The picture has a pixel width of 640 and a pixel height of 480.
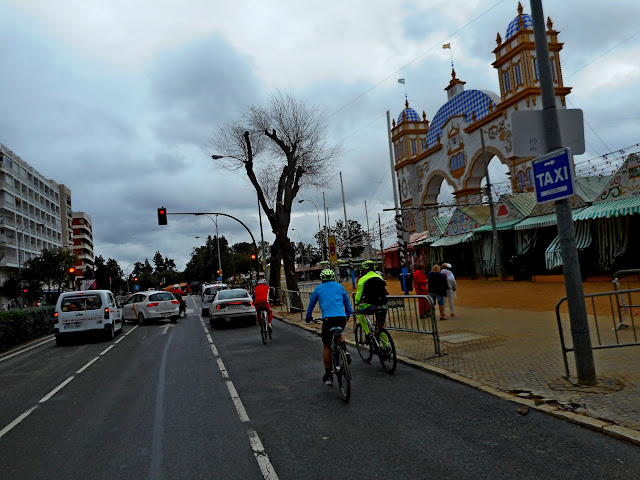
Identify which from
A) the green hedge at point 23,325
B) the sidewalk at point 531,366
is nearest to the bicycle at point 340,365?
the sidewalk at point 531,366

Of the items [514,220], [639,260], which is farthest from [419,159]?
[639,260]

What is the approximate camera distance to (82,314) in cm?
1554

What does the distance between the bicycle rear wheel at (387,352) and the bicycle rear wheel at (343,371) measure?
57.3 inches

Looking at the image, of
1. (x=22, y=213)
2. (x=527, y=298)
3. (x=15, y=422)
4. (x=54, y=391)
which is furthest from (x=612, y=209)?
(x=22, y=213)

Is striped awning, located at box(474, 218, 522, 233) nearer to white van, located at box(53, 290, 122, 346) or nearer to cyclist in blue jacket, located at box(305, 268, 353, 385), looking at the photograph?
white van, located at box(53, 290, 122, 346)

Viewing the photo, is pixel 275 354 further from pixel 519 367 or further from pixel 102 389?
pixel 519 367

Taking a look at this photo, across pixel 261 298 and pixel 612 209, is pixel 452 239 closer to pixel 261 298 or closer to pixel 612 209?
pixel 612 209

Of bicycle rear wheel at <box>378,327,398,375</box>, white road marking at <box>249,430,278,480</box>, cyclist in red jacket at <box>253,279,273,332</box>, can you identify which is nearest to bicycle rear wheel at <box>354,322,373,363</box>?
bicycle rear wheel at <box>378,327,398,375</box>

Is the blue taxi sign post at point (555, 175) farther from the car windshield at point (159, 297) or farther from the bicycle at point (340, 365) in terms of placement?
the car windshield at point (159, 297)

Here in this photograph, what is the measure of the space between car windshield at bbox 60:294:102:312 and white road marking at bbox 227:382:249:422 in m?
9.67

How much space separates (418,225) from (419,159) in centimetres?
592

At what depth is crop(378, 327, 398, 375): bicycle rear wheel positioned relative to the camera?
25.9 feet

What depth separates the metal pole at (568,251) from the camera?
601cm

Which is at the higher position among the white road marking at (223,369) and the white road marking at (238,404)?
the white road marking at (223,369)
